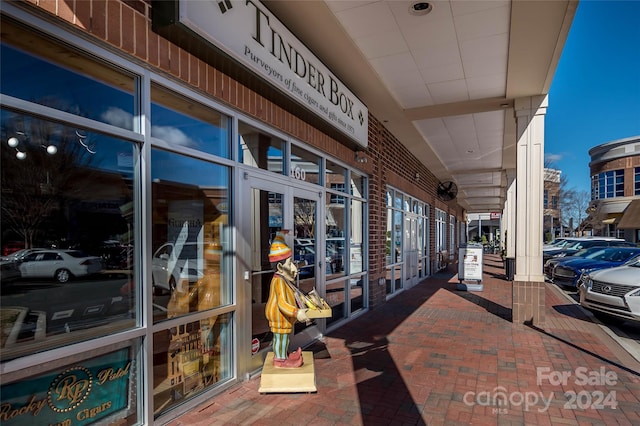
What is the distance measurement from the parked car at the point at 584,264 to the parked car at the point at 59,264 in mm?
11817

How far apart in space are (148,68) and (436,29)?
3.30 meters

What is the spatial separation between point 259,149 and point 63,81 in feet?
7.36

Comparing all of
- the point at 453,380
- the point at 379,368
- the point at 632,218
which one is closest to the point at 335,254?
the point at 379,368

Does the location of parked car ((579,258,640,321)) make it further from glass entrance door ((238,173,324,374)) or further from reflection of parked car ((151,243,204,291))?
reflection of parked car ((151,243,204,291))

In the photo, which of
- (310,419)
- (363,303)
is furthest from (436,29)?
(363,303)

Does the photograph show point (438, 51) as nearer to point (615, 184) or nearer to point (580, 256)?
point (580, 256)

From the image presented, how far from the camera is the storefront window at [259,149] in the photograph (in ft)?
14.2

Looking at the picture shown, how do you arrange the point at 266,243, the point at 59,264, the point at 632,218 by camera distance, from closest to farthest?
the point at 59,264 < the point at 266,243 < the point at 632,218

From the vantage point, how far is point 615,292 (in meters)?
6.84

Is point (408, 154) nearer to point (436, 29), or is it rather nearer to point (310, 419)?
point (436, 29)

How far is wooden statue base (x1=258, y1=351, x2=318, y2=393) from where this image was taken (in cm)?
388

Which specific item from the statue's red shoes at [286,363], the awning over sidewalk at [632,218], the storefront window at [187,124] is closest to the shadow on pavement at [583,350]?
the statue's red shoes at [286,363]

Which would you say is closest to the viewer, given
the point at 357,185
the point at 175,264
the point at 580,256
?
the point at 175,264

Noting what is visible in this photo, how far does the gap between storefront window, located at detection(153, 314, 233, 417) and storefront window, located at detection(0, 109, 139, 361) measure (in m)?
0.54
